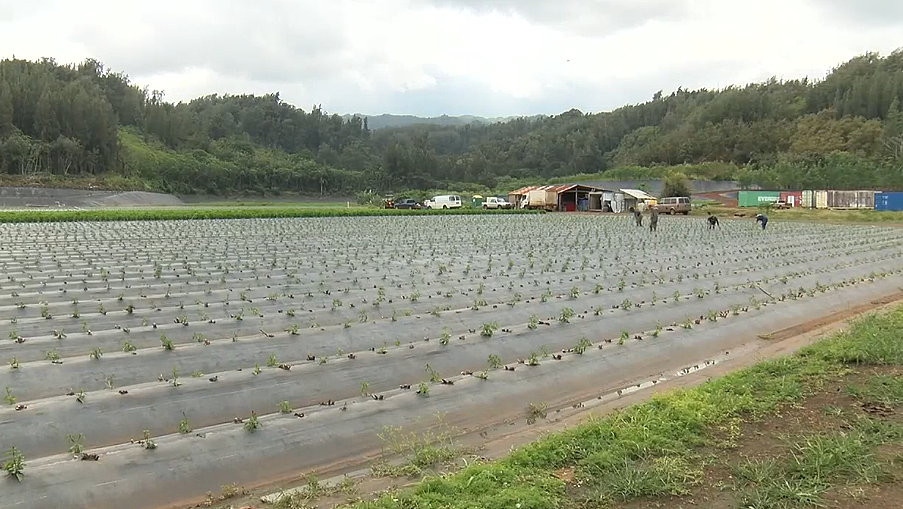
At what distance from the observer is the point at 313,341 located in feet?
22.2

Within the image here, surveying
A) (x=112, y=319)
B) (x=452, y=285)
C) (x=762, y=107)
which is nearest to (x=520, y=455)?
(x=112, y=319)

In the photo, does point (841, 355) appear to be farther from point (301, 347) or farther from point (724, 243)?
point (724, 243)

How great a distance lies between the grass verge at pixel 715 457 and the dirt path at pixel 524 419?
0.57 metres

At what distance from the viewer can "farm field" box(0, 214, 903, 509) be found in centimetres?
430

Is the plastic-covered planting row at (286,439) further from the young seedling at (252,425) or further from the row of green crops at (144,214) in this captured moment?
the row of green crops at (144,214)

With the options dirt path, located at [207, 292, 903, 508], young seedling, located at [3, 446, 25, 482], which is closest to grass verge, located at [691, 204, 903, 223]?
dirt path, located at [207, 292, 903, 508]

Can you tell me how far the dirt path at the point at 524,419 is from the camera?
4211mm

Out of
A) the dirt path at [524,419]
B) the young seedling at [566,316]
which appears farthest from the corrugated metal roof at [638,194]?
the young seedling at [566,316]

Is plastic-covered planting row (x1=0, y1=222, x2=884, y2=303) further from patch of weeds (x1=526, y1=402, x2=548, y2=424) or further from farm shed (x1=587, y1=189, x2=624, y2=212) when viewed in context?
farm shed (x1=587, y1=189, x2=624, y2=212)

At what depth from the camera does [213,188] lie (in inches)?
2724

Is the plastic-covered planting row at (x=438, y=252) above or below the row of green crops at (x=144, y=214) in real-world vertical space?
below

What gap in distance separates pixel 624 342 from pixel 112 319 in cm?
619

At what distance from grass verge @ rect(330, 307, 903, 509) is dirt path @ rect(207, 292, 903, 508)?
1.87 feet

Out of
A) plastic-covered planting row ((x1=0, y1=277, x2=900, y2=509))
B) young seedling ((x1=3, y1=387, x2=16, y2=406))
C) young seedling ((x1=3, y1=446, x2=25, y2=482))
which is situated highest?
young seedling ((x1=3, y1=387, x2=16, y2=406))
